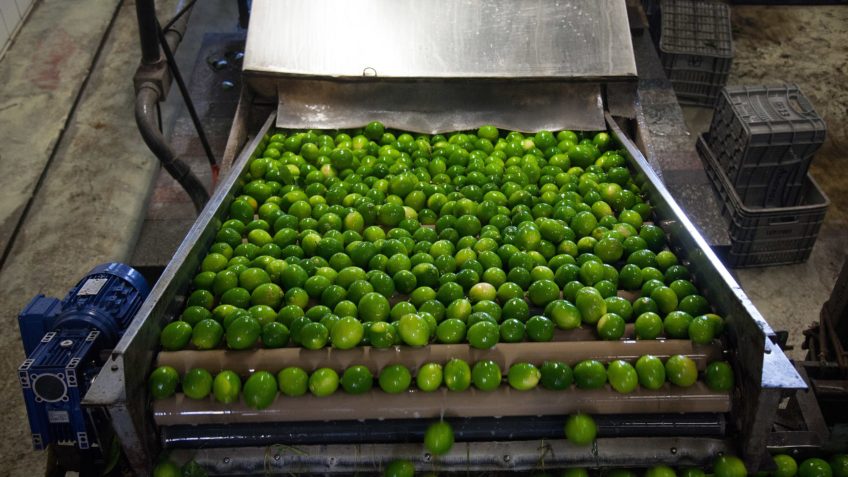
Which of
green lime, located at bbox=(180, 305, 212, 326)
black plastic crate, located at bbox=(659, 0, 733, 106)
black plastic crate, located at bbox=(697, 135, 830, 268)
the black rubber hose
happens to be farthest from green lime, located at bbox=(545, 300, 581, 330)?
black plastic crate, located at bbox=(659, 0, 733, 106)

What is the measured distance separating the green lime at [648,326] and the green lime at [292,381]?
134 cm

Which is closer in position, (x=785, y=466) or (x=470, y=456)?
(x=470, y=456)

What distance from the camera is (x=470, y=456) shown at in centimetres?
269

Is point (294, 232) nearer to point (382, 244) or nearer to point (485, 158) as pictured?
point (382, 244)

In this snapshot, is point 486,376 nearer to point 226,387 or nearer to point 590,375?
point 590,375

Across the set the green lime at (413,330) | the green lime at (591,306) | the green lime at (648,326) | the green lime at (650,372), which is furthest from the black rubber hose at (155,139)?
the green lime at (650,372)

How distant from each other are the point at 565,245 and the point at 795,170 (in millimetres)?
3370

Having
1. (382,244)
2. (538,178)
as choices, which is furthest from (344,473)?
(538,178)

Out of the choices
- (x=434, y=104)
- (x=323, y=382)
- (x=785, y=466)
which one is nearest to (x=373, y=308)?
(x=323, y=382)

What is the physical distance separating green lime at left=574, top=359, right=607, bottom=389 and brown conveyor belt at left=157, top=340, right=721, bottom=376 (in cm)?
8

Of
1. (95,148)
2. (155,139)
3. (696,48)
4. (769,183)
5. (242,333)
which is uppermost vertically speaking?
(242,333)

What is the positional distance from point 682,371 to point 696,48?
549 centimetres

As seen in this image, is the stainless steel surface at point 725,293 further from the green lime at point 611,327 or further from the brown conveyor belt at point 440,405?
the green lime at point 611,327

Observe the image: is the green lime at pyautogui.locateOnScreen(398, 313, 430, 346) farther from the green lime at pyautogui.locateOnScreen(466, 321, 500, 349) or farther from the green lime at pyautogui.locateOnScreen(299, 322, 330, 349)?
the green lime at pyautogui.locateOnScreen(299, 322, 330, 349)
